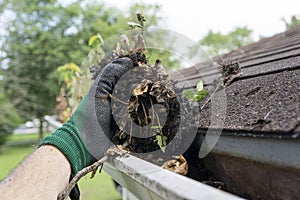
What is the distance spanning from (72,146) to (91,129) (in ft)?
0.23

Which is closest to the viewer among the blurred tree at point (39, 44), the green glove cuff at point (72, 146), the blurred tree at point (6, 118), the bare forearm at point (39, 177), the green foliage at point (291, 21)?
the bare forearm at point (39, 177)

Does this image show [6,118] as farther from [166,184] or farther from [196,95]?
[166,184]

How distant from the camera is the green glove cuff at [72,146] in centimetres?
81

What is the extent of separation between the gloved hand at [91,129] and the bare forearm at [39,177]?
24 mm

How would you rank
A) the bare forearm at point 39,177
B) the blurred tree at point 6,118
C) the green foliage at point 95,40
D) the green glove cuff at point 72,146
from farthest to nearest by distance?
the blurred tree at point 6,118
the green foliage at point 95,40
the green glove cuff at point 72,146
the bare forearm at point 39,177

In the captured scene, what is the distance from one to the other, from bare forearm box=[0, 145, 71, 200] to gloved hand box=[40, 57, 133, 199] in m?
0.02

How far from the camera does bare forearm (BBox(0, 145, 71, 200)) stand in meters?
0.71

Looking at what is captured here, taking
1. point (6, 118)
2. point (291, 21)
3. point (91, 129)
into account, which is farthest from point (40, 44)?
point (91, 129)

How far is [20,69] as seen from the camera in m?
14.8

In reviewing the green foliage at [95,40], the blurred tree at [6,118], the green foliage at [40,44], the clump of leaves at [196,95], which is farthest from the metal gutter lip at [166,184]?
the green foliage at [40,44]

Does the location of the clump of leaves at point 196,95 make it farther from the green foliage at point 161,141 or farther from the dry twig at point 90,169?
the dry twig at point 90,169

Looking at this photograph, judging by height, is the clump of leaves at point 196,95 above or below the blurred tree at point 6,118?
above

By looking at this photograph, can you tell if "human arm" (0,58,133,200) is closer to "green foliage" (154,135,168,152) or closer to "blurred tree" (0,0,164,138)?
"green foliage" (154,135,168,152)

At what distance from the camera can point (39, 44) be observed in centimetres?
1488
